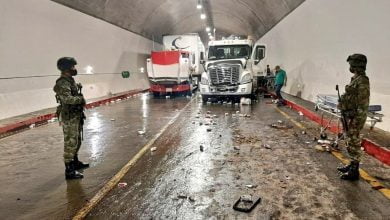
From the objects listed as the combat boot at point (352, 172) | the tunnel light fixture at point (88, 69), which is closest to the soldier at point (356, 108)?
the combat boot at point (352, 172)

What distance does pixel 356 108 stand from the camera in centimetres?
486

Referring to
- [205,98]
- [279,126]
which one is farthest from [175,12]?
[279,126]

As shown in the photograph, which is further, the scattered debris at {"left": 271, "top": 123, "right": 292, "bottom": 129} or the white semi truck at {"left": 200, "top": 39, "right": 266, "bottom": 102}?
the white semi truck at {"left": 200, "top": 39, "right": 266, "bottom": 102}

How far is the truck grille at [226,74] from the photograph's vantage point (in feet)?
48.9

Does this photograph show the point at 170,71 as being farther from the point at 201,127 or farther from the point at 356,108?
the point at 356,108

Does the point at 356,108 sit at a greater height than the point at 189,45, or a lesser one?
lesser

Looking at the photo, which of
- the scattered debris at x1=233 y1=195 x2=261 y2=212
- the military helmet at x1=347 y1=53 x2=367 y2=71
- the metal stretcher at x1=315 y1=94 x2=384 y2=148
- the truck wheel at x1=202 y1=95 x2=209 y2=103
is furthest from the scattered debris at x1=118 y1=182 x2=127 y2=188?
the truck wheel at x1=202 y1=95 x2=209 y2=103

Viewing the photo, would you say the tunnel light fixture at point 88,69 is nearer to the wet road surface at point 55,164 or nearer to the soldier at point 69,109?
the wet road surface at point 55,164

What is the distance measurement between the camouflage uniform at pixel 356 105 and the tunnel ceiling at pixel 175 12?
38.8 ft

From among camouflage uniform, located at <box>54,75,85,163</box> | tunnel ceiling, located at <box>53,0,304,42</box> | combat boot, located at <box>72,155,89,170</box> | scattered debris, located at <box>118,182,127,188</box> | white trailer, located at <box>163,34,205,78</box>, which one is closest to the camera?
scattered debris, located at <box>118,182,127,188</box>

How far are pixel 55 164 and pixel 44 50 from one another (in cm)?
855

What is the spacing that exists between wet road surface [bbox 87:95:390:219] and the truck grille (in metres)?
7.00

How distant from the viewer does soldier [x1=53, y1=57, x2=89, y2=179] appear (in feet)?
16.7

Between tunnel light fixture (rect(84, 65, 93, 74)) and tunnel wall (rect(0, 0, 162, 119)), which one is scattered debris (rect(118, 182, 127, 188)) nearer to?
tunnel wall (rect(0, 0, 162, 119))
